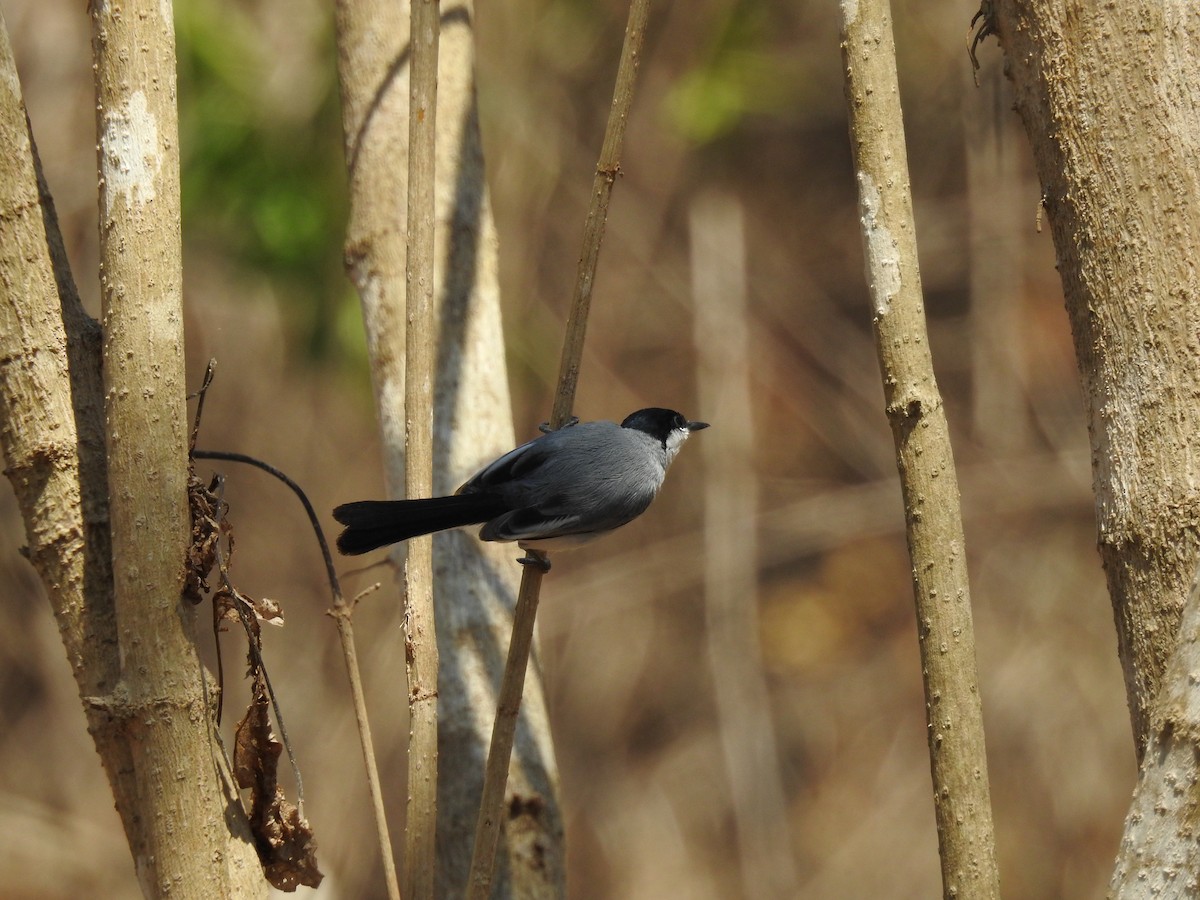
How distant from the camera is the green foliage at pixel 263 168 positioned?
479 cm

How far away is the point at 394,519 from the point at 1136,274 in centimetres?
133

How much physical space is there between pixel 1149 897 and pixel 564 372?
117cm

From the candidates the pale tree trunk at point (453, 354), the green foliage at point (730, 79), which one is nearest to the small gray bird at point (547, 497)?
the pale tree trunk at point (453, 354)

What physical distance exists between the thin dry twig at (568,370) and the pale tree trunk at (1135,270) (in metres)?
0.64

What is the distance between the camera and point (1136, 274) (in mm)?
1662

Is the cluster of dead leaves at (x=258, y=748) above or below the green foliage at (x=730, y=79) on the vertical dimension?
below

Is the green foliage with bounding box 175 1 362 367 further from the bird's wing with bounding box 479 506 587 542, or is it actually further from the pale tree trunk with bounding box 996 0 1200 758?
the pale tree trunk with bounding box 996 0 1200 758

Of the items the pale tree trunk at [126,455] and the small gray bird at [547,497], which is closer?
the pale tree trunk at [126,455]

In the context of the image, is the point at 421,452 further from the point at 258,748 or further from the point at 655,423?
the point at 655,423

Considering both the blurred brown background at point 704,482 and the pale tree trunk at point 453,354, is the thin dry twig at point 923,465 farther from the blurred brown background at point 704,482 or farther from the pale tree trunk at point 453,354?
the blurred brown background at point 704,482

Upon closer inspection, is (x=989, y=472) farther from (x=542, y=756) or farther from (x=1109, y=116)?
(x=1109, y=116)

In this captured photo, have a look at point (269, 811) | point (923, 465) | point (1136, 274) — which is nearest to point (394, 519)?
point (269, 811)

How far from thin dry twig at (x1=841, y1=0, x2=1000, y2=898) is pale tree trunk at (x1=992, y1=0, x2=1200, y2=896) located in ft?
0.74

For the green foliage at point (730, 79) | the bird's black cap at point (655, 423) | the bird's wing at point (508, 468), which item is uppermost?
the green foliage at point (730, 79)
